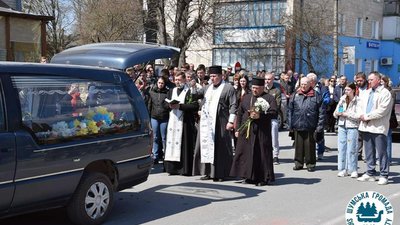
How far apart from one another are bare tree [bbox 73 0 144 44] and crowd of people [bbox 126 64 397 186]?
1817cm

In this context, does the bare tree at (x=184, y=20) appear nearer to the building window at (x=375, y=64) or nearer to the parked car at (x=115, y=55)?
the parked car at (x=115, y=55)

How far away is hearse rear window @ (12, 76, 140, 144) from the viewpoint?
18.5 feet

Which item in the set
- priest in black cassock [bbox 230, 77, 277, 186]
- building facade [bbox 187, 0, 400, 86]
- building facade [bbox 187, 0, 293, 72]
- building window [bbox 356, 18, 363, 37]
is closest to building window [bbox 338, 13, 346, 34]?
building facade [bbox 187, 0, 400, 86]

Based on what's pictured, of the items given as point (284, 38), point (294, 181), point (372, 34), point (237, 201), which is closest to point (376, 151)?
point (294, 181)

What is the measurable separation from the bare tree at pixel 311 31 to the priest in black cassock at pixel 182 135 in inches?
885

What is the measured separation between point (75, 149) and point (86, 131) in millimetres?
291

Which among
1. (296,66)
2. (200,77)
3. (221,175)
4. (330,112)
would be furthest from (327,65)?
(221,175)

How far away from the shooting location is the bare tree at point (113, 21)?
93.6ft

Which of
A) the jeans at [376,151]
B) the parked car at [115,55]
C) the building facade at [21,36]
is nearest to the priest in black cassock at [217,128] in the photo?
the parked car at [115,55]

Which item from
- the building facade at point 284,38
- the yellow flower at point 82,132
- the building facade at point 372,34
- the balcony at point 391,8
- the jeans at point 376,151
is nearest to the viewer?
the yellow flower at point 82,132

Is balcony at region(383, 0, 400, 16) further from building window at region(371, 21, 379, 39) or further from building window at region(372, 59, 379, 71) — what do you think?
building window at region(372, 59, 379, 71)

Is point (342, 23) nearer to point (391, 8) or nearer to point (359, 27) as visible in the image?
point (359, 27)

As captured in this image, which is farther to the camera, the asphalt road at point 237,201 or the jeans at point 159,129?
the jeans at point 159,129

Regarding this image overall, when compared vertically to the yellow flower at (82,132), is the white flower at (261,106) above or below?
above
